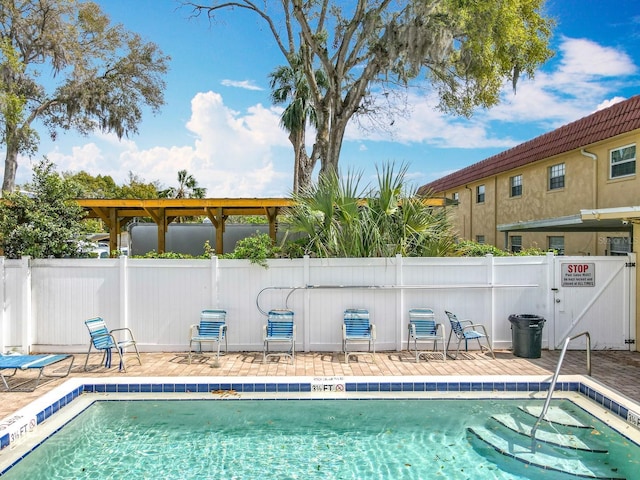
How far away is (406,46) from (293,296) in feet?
25.2

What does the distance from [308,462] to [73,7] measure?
Result: 2189cm

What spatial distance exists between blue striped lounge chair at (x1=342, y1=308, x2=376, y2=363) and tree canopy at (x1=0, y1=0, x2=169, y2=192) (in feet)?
48.8

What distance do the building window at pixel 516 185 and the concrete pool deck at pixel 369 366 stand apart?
10.6 meters

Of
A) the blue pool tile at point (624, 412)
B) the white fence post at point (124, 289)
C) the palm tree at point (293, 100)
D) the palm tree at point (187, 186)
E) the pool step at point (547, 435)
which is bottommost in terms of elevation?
the pool step at point (547, 435)

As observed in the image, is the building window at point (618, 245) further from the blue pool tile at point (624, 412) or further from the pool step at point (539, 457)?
the pool step at point (539, 457)

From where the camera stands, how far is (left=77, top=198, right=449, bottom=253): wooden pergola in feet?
37.8

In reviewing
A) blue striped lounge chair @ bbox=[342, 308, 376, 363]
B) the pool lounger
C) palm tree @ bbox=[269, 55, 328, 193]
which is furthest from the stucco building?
palm tree @ bbox=[269, 55, 328, 193]

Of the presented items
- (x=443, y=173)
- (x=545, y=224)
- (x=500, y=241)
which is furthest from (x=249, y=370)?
(x=443, y=173)

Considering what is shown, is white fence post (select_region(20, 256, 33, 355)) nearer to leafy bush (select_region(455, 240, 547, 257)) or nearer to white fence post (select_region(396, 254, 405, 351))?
white fence post (select_region(396, 254, 405, 351))

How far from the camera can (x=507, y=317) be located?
7.97 m

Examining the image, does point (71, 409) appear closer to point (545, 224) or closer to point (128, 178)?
point (545, 224)

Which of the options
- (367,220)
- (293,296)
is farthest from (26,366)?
(367,220)

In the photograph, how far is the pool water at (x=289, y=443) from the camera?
431cm

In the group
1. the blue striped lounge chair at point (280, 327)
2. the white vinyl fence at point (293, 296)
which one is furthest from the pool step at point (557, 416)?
the blue striped lounge chair at point (280, 327)
